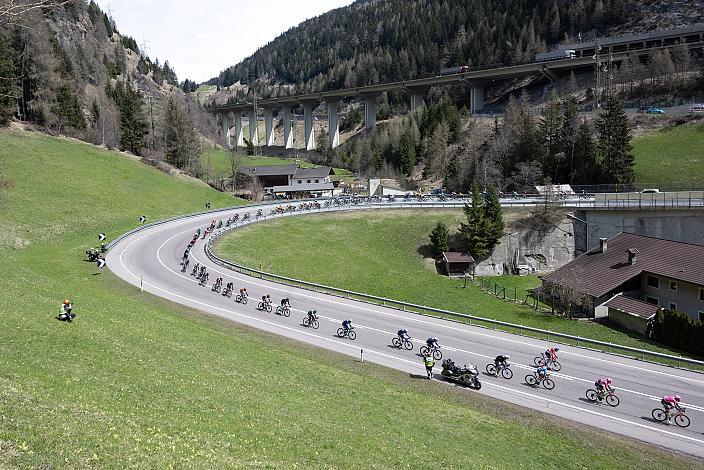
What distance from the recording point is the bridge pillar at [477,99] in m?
150

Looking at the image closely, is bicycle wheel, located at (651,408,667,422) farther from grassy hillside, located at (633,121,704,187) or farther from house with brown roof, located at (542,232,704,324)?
grassy hillside, located at (633,121,704,187)

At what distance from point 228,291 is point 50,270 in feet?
53.3

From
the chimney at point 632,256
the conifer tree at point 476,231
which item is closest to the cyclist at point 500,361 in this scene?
the chimney at point 632,256

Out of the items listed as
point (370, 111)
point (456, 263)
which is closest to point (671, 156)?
point (456, 263)

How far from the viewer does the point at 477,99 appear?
15062cm

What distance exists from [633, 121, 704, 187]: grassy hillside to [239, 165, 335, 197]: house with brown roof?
5671cm

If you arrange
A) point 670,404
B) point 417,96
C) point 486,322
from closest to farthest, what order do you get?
point 670,404 < point 486,322 < point 417,96

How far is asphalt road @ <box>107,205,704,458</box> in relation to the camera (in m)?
22.9

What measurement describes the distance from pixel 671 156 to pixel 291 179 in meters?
71.4

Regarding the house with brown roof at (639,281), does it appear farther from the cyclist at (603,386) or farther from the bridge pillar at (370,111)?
the bridge pillar at (370,111)

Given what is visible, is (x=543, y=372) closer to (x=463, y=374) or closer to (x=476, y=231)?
(x=463, y=374)

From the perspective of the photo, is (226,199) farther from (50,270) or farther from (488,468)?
(488,468)

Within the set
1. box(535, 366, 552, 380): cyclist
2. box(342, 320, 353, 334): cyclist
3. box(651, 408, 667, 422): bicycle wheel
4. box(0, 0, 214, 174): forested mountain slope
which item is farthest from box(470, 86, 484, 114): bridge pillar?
box(651, 408, 667, 422): bicycle wheel

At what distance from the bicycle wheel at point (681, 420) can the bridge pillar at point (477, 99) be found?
135926mm
